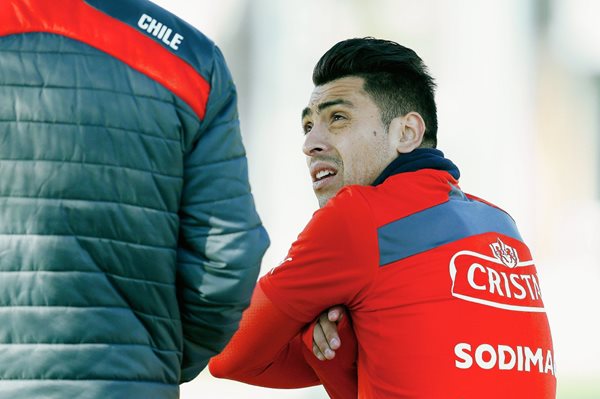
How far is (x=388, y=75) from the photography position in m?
2.91

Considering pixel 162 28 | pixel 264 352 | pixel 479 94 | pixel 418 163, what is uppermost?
pixel 162 28

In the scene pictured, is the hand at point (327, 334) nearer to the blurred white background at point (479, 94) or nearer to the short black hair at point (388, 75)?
the short black hair at point (388, 75)

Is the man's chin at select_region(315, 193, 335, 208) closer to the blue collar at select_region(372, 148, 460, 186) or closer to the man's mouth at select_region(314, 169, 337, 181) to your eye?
the man's mouth at select_region(314, 169, 337, 181)

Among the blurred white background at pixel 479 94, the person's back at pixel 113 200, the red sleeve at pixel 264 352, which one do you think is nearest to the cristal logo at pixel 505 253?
the red sleeve at pixel 264 352

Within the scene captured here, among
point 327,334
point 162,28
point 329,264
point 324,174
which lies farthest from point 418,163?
point 162,28

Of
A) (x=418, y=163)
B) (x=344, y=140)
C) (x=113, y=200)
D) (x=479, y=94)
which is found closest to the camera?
(x=113, y=200)

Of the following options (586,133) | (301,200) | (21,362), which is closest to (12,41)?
(21,362)

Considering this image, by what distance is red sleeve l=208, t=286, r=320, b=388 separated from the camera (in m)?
2.56

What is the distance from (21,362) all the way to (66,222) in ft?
0.85

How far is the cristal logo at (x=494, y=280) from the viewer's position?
97.0 inches

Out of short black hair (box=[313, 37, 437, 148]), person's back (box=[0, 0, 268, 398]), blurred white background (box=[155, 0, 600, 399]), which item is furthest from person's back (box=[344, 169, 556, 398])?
blurred white background (box=[155, 0, 600, 399])

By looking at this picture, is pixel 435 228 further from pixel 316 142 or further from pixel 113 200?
pixel 113 200

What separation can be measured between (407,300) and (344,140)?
1.89ft

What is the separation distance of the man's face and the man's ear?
3 centimetres
